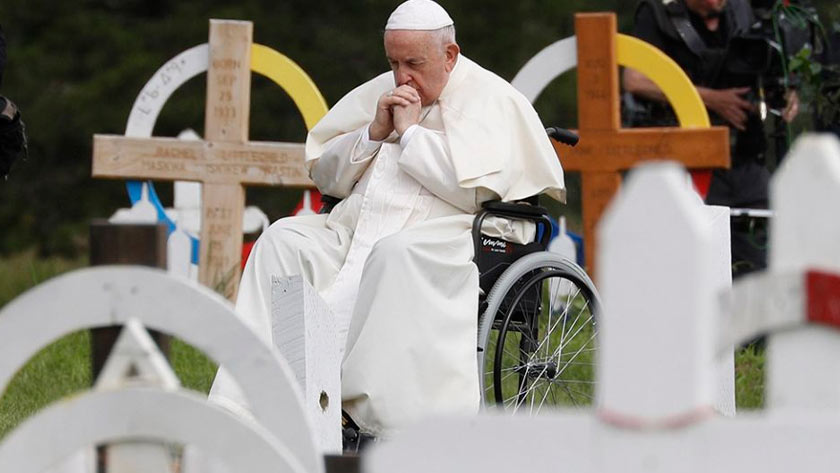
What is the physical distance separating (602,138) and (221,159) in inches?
64.0

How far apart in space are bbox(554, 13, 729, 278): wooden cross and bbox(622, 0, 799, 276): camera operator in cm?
51

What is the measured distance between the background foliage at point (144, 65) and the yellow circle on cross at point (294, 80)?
315 inches

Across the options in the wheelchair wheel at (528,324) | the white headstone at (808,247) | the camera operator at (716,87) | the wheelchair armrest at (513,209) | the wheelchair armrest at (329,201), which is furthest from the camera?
the camera operator at (716,87)

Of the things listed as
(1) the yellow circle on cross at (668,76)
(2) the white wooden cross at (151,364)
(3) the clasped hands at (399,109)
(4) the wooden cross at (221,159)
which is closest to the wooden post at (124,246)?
(2) the white wooden cross at (151,364)

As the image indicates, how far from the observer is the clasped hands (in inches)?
214

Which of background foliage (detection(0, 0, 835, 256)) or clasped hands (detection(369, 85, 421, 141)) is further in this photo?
background foliage (detection(0, 0, 835, 256))

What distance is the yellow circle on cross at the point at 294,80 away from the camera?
24.6 ft

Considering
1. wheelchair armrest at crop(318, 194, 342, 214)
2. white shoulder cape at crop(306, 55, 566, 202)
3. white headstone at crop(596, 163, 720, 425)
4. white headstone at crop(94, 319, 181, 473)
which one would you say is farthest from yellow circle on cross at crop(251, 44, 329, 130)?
white headstone at crop(596, 163, 720, 425)

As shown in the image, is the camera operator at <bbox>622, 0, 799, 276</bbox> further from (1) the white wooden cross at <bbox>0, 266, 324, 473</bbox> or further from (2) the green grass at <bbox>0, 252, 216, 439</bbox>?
(1) the white wooden cross at <bbox>0, 266, 324, 473</bbox>

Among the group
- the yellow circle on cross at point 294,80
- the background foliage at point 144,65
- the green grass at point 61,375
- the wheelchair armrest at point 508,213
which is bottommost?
the green grass at point 61,375

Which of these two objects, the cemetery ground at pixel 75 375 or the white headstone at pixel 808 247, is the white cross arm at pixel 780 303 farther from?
the cemetery ground at pixel 75 375

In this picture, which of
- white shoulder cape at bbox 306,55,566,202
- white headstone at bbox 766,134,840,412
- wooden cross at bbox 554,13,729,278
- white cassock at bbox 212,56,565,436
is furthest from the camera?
wooden cross at bbox 554,13,729,278

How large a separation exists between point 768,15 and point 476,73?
2.59 metres

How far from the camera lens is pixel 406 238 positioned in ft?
16.8
